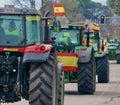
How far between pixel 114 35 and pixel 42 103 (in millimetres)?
105906

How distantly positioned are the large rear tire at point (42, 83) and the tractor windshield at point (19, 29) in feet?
4.80

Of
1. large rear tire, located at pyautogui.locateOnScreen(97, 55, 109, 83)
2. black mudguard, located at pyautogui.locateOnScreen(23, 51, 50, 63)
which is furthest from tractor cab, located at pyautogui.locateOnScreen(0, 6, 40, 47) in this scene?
large rear tire, located at pyautogui.locateOnScreen(97, 55, 109, 83)

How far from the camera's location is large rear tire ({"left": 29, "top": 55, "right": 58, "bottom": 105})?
478 inches

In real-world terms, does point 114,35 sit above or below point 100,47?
below

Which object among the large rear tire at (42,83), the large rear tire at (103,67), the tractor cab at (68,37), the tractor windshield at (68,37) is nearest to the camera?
the large rear tire at (42,83)

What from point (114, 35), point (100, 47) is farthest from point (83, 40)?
point (114, 35)

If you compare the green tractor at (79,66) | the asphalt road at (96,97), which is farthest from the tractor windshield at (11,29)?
the green tractor at (79,66)

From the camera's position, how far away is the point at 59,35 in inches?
929

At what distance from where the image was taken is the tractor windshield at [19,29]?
13812 mm

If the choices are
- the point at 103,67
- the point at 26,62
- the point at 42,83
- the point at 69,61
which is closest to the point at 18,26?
the point at 26,62

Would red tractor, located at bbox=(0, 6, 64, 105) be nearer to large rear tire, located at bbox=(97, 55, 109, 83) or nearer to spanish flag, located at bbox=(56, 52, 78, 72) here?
spanish flag, located at bbox=(56, 52, 78, 72)

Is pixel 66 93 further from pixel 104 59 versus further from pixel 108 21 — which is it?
pixel 108 21

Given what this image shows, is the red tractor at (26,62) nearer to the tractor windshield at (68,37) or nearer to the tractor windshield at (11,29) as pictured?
the tractor windshield at (11,29)

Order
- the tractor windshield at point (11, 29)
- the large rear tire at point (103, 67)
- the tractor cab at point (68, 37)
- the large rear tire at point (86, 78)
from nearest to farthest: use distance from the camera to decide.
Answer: the tractor windshield at point (11, 29) < the large rear tire at point (86, 78) < the tractor cab at point (68, 37) < the large rear tire at point (103, 67)
